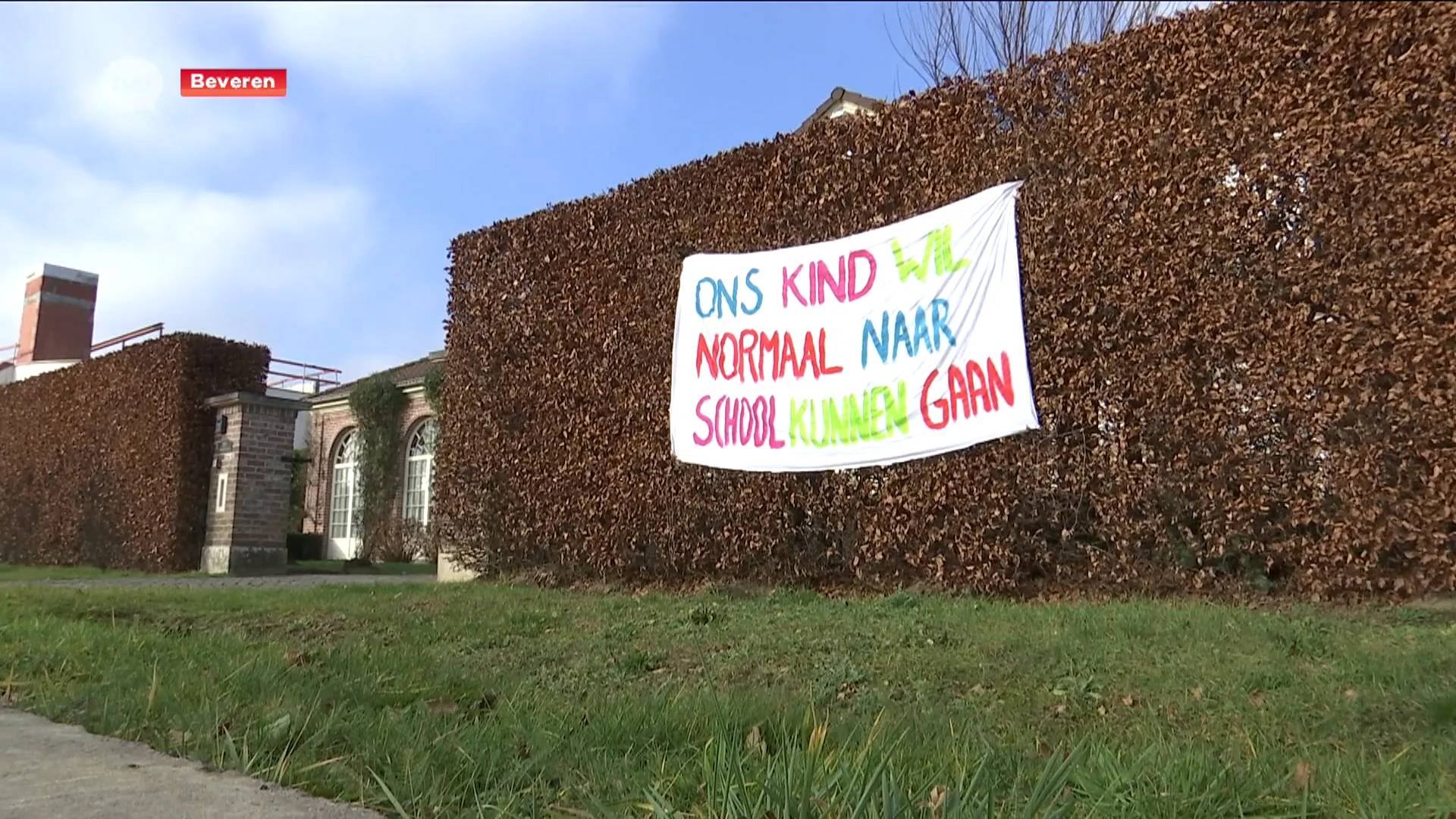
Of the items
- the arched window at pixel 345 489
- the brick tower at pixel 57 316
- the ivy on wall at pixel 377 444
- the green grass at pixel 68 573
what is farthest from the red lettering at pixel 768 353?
the brick tower at pixel 57 316

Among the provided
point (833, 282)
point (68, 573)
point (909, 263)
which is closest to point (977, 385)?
point (909, 263)

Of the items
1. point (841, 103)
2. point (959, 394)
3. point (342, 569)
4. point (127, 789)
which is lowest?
point (127, 789)

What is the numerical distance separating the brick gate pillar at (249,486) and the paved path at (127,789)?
1000cm

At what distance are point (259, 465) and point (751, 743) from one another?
1142 centimetres

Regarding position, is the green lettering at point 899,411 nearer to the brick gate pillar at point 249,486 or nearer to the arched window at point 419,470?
the brick gate pillar at point 249,486

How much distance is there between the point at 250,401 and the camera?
1239cm

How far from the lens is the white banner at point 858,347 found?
21.1 ft

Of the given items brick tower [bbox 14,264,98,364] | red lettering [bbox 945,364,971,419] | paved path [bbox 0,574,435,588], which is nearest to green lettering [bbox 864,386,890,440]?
red lettering [bbox 945,364,971,419]

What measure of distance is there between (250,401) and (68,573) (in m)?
2.97

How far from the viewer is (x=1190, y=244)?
18.7 ft

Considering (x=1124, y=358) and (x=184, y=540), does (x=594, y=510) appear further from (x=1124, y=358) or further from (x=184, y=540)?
(x=184, y=540)

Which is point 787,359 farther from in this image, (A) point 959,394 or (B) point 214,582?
(B) point 214,582

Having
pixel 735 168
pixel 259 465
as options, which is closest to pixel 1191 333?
pixel 735 168

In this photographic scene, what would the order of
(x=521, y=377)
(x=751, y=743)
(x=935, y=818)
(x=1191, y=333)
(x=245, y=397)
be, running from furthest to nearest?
(x=245, y=397) < (x=521, y=377) < (x=1191, y=333) < (x=751, y=743) < (x=935, y=818)
